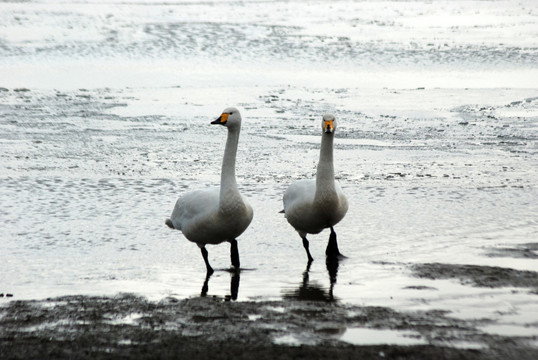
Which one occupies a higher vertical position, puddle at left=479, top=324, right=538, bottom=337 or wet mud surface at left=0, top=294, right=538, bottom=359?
puddle at left=479, top=324, right=538, bottom=337

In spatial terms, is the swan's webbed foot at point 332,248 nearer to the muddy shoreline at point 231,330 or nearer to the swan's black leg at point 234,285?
the swan's black leg at point 234,285

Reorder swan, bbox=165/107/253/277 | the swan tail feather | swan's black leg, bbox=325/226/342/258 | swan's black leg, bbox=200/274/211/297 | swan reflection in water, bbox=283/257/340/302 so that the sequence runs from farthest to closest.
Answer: the swan tail feather, swan's black leg, bbox=325/226/342/258, swan, bbox=165/107/253/277, swan's black leg, bbox=200/274/211/297, swan reflection in water, bbox=283/257/340/302

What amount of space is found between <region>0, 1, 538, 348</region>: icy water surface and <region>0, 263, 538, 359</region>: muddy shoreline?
24 centimetres

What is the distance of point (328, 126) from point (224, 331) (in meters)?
3.09

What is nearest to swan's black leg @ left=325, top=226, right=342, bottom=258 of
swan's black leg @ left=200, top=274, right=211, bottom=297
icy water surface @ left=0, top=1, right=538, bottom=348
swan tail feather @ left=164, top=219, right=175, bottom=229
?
icy water surface @ left=0, top=1, right=538, bottom=348

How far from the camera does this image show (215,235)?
317 inches

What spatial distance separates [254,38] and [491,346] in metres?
19.4

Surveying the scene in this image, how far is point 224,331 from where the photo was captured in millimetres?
5961

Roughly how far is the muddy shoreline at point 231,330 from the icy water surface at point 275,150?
236mm

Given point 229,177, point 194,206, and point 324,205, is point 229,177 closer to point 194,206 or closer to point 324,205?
point 194,206

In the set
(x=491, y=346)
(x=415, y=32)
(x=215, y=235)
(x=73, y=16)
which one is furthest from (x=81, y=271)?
(x=73, y=16)

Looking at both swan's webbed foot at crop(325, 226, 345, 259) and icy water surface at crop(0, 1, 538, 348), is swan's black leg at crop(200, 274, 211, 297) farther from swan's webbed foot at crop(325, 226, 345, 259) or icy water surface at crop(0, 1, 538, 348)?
swan's webbed foot at crop(325, 226, 345, 259)

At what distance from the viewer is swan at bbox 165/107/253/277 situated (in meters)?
7.97

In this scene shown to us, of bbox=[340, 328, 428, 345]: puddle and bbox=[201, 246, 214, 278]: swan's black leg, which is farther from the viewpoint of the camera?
bbox=[201, 246, 214, 278]: swan's black leg
